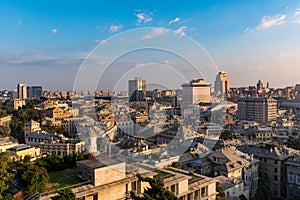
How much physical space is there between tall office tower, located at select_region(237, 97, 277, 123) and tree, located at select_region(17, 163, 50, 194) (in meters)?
24.8

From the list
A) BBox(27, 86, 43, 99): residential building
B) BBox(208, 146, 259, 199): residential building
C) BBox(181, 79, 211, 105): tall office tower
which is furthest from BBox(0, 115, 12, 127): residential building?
BBox(27, 86, 43, 99): residential building

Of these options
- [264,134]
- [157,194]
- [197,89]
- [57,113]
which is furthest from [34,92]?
[157,194]

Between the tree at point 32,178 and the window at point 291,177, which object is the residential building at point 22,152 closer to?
the tree at point 32,178

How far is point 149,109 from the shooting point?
21.4 meters

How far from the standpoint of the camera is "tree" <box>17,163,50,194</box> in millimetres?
4430

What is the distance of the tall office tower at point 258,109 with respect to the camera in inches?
1064

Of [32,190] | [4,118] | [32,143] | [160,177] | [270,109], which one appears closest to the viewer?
[32,190]

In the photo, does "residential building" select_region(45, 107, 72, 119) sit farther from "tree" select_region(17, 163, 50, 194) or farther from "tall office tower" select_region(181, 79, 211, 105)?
"tree" select_region(17, 163, 50, 194)

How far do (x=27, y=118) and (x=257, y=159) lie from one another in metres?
14.1

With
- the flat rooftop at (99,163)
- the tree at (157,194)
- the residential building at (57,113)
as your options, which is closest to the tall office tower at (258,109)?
the residential building at (57,113)

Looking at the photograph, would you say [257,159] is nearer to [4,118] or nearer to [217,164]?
[217,164]

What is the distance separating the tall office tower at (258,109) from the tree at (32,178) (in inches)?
977

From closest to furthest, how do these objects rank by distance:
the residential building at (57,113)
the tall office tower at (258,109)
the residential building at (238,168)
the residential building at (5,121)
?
1. the residential building at (238,168)
2. the residential building at (5,121)
3. the residential building at (57,113)
4. the tall office tower at (258,109)

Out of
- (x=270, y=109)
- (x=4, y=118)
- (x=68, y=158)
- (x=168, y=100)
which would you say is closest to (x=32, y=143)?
(x=4, y=118)
